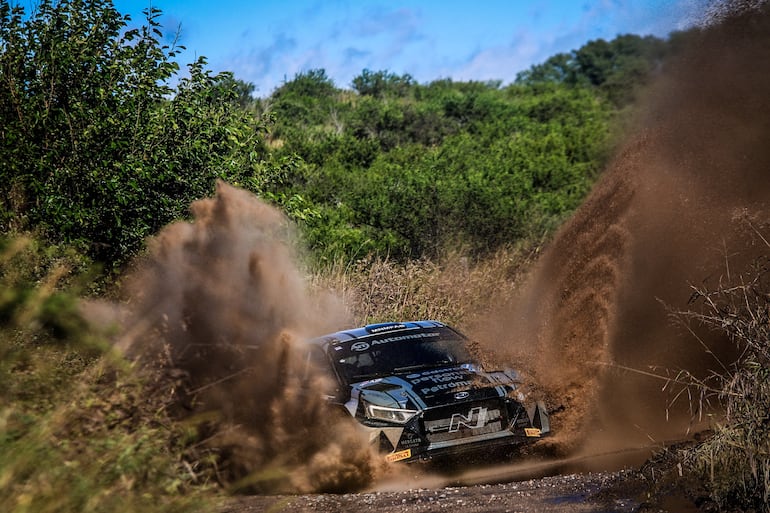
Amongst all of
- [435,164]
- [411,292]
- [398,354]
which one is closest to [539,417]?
[398,354]

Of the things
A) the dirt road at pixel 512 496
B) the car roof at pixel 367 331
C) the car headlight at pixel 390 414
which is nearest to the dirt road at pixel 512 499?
the dirt road at pixel 512 496

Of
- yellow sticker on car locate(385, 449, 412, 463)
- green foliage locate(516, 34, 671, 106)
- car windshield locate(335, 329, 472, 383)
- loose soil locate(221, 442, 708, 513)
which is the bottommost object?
loose soil locate(221, 442, 708, 513)

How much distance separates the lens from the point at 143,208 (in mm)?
15492

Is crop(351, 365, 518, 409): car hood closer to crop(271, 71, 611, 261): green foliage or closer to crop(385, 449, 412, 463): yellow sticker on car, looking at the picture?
crop(385, 449, 412, 463): yellow sticker on car

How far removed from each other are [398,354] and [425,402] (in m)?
1.27

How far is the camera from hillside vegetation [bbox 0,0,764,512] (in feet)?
18.4

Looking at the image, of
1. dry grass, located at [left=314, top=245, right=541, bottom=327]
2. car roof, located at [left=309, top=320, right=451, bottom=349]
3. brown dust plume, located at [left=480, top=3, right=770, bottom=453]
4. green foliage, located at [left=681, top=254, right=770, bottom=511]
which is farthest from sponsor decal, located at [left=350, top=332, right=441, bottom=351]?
dry grass, located at [left=314, top=245, right=541, bottom=327]

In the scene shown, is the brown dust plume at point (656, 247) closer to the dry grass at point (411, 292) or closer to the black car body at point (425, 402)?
the black car body at point (425, 402)

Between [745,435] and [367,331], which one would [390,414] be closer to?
[367,331]

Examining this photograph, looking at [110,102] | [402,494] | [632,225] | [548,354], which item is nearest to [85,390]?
[402,494]

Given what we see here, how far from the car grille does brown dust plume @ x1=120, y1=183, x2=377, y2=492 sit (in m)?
0.63

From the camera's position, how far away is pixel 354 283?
61.0 ft

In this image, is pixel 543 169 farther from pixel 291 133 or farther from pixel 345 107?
pixel 345 107

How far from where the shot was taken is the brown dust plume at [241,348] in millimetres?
7438
